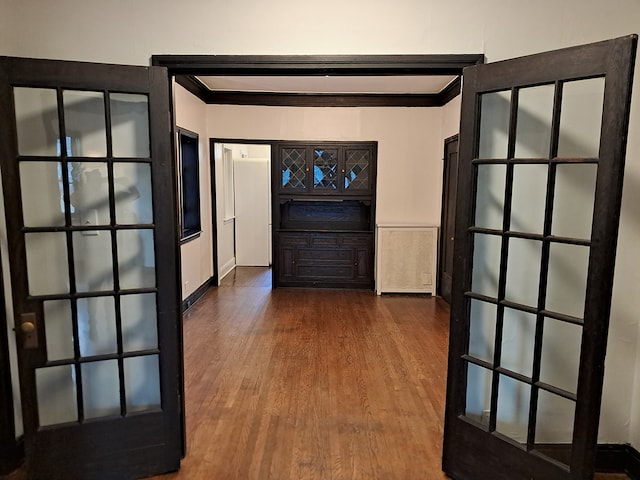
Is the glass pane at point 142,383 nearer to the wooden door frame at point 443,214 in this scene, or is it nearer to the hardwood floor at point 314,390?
the hardwood floor at point 314,390

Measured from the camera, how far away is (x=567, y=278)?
1.94 metres

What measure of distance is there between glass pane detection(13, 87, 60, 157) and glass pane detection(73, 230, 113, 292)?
16.5 inches

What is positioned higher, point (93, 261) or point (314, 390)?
point (93, 261)

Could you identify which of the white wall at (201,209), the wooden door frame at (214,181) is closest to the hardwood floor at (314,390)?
the white wall at (201,209)

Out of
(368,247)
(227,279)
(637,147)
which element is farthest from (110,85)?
(227,279)

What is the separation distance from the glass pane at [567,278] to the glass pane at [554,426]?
0.44m

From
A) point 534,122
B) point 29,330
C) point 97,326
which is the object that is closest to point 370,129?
point 534,122

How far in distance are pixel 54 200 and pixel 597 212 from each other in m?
2.42

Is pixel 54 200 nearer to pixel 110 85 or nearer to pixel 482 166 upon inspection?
pixel 110 85

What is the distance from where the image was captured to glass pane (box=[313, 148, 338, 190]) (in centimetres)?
611

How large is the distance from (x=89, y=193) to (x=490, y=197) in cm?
198

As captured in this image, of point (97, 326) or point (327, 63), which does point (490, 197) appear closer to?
point (327, 63)

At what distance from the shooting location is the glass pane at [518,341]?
6.68ft

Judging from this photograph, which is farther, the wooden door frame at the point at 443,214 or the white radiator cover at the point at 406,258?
the white radiator cover at the point at 406,258
